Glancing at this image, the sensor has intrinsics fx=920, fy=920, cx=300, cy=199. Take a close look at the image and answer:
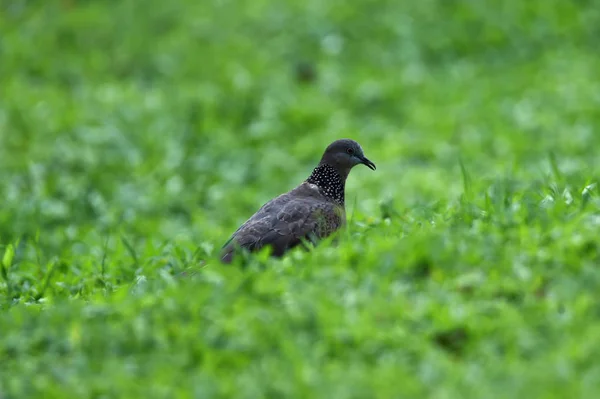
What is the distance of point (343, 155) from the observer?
7574 millimetres

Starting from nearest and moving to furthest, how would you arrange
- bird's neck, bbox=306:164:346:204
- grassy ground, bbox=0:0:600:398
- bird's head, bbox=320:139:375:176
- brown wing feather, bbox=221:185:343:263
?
grassy ground, bbox=0:0:600:398 < brown wing feather, bbox=221:185:343:263 < bird's neck, bbox=306:164:346:204 < bird's head, bbox=320:139:375:176

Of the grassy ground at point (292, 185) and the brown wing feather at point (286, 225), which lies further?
the brown wing feather at point (286, 225)

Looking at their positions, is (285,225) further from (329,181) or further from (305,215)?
(329,181)

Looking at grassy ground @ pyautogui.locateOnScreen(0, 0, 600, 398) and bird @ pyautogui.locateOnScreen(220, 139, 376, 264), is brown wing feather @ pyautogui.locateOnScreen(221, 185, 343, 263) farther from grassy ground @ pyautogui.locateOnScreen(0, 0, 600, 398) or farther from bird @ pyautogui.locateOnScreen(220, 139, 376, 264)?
grassy ground @ pyautogui.locateOnScreen(0, 0, 600, 398)

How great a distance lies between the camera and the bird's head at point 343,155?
24.7 feet

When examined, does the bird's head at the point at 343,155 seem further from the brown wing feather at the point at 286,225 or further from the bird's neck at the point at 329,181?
the brown wing feather at the point at 286,225

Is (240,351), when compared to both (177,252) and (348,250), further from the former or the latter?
(177,252)

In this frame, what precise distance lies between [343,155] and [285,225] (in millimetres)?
1169

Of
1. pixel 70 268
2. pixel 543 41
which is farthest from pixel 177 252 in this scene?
pixel 543 41

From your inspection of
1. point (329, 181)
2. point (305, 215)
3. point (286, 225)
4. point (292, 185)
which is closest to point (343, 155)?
point (329, 181)

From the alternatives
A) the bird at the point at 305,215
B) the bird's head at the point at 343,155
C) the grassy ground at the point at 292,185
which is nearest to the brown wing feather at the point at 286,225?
the bird at the point at 305,215

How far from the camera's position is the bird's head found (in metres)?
7.54

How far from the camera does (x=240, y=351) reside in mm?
4832

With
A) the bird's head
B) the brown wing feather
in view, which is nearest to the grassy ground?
the brown wing feather
